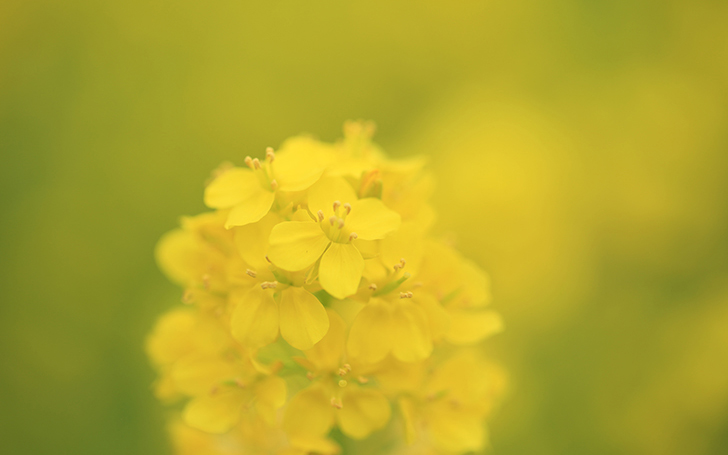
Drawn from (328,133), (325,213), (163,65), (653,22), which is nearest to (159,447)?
(325,213)

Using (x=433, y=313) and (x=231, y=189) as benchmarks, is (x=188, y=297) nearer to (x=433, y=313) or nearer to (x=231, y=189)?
(x=231, y=189)

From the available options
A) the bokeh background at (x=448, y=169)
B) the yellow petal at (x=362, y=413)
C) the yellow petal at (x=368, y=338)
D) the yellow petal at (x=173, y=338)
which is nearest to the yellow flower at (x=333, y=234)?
the yellow petal at (x=368, y=338)

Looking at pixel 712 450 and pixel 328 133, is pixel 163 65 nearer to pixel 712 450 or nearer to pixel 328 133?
pixel 328 133

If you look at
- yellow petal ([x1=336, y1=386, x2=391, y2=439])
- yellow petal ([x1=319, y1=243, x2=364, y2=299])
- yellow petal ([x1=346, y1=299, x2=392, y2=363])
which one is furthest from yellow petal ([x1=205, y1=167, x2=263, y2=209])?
yellow petal ([x1=336, y1=386, x2=391, y2=439])

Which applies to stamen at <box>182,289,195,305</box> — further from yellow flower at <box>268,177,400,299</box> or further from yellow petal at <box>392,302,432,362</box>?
yellow petal at <box>392,302,432,362</box>

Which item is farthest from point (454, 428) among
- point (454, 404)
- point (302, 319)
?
point (302, 319)

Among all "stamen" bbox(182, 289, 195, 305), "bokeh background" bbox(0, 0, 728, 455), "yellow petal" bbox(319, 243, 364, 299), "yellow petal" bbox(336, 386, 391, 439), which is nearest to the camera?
"yellow petal" bbox(319, 243, 364, 299)
